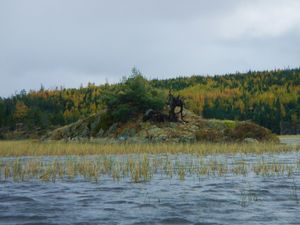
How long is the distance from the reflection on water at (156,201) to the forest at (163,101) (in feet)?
109

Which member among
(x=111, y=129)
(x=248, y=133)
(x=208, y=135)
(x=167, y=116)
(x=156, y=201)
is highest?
(x=167, y=116)

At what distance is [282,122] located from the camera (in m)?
115

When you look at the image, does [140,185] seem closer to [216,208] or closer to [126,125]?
[216,208]

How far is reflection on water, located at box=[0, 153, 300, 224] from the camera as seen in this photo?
9789 mm

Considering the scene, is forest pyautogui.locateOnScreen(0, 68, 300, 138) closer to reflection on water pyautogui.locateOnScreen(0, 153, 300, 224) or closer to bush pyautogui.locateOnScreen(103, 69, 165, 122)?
bush pyautogui.locateOnScreen(103, 69, 165, 122)

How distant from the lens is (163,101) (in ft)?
163

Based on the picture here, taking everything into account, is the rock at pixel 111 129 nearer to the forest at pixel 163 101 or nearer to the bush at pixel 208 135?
the forest at pixel 163 101

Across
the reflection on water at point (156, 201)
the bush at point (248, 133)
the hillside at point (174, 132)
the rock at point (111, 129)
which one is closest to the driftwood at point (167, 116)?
A: the hillside at point (174, 132)

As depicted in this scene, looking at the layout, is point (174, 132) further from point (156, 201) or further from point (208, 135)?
point (156, 201)

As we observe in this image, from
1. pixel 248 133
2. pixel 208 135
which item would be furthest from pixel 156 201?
pixel 248 133

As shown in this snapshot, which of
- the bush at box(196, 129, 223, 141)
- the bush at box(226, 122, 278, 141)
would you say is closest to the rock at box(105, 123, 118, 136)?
the bush at box(196, 129, 223, 141)

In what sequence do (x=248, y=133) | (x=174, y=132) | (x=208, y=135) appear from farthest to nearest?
1. (x=248, y=133)
2. (x=174, y=132)
3. (x=208, y=135)

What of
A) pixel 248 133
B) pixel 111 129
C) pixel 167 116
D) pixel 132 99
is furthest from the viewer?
pixel 132 99

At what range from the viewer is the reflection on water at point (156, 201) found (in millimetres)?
9789
